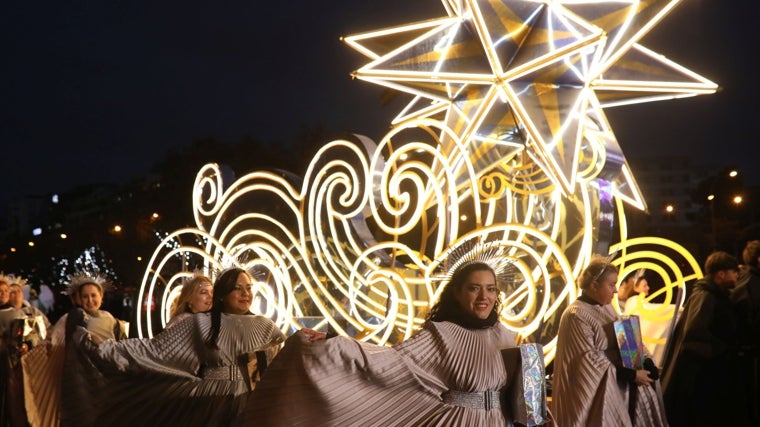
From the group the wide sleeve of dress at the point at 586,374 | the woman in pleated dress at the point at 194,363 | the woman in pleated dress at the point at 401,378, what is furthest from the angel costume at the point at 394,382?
the wide sleeve of dress at the point at 586,374

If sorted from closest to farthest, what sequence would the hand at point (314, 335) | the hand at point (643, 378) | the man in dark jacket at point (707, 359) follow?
the hand at point (314, 335) → the hand at point (643, 378) → the man in dark jacket at point (707, 359)

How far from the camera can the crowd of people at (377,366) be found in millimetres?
5430

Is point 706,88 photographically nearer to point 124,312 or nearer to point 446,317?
point 446,317

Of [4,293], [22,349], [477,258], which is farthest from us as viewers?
[4,293]

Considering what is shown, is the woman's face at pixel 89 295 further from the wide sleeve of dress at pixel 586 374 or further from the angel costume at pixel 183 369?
the wide sleeve of dress at pixel 586 374

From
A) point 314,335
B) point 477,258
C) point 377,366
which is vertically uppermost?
point 477,258

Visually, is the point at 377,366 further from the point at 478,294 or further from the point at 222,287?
the point at 222,287

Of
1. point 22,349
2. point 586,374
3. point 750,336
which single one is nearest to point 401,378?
point 586,374

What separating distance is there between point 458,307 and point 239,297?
2.13 m

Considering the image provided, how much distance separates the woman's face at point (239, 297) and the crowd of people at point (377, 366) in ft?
0.03

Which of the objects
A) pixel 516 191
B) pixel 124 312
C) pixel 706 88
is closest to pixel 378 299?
pixel 516 191

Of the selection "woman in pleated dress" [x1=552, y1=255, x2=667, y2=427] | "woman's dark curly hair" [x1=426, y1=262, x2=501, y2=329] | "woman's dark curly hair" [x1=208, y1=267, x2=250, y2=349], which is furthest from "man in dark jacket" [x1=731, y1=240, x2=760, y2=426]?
"woman's dark curly hair" [x1=208, y1=267, x2=250, y2=349]

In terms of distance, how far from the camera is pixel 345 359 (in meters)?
5.38

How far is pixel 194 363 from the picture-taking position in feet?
23.2
